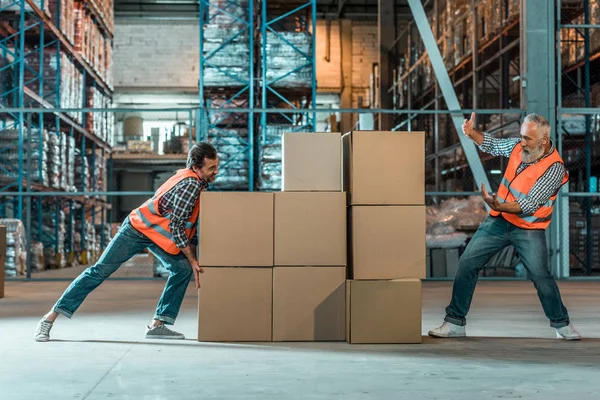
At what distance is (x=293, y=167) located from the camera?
5.42m

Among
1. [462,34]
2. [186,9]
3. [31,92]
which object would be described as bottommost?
[31,92]

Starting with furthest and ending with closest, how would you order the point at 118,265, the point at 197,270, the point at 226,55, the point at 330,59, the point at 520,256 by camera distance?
1. the point at 330,59
2. the point at 226,55
3. the point at 520,256
4. the point at 118,265
5. the point at 197,270

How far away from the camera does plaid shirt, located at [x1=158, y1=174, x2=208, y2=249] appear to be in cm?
506

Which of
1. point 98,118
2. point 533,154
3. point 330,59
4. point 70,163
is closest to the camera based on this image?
point 533,154

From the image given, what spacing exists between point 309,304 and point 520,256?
1401mm

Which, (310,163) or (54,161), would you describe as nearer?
(310,163)

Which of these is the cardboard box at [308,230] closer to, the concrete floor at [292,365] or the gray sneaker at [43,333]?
the concrete floor at [292,365]

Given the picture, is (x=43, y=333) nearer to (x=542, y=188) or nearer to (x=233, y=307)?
(x=233, y=307)

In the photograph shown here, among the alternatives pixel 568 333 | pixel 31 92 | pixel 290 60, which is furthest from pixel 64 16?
pixel 568 333

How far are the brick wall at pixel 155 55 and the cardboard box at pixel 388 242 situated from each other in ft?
82.7

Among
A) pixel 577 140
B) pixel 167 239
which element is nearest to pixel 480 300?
pixel 167 239

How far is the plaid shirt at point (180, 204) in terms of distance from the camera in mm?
5065

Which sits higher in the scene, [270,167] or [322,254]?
[270,167]

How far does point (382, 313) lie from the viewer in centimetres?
523
